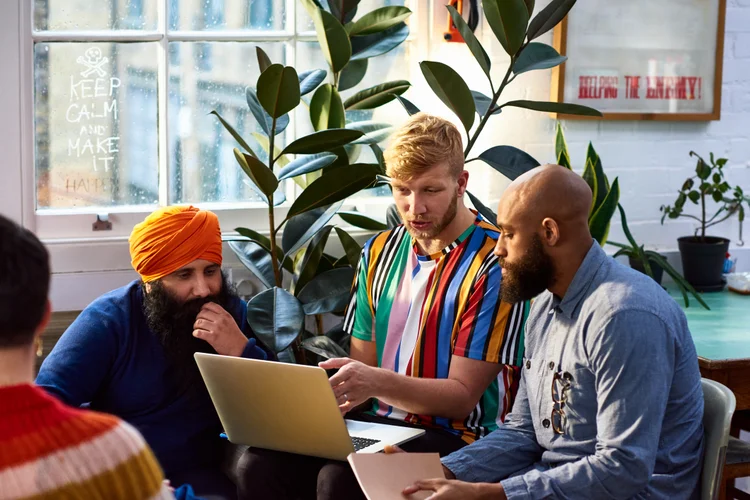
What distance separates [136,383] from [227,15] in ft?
4.74

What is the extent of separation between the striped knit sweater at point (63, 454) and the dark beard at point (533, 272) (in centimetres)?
103

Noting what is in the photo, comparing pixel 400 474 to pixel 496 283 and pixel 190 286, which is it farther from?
pixel 190 286


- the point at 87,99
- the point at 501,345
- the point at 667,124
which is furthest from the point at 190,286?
the point at 667,124

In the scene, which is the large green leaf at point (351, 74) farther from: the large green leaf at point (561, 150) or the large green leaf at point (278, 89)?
the large green leaf at point (561, 150)

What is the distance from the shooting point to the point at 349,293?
9.24 ft

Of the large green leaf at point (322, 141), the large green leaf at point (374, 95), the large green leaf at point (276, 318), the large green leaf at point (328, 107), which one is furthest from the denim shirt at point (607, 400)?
the large green leaf at point (374, 95)

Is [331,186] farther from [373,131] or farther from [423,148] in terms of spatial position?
[423,148]

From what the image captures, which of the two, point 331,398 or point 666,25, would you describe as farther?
point 666,25

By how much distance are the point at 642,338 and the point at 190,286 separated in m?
1.17

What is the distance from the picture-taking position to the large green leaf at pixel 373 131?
9.44 ft

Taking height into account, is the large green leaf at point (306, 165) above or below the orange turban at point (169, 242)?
above

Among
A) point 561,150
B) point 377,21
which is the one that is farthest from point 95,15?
point 561,150

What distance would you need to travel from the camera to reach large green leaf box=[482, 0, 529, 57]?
2.69 metres

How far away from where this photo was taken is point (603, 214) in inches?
119
